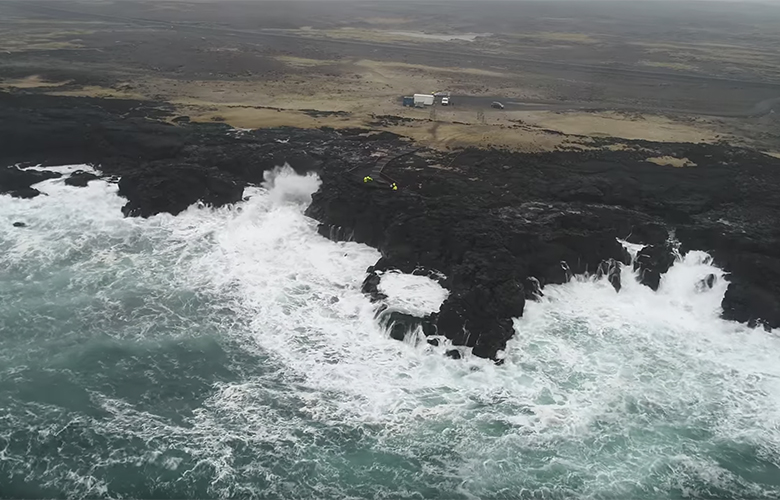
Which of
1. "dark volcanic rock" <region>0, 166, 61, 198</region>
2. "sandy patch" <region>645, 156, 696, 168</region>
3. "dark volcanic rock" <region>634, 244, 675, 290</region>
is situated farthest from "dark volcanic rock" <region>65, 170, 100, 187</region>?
"sandy patch" <region>645, 156, 696, 168</region>

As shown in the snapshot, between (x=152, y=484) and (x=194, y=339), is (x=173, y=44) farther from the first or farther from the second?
(x=152, y=484)

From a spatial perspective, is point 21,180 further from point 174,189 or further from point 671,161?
point 671,161

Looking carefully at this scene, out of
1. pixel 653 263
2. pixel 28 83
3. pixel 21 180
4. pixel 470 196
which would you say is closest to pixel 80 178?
pixel 21 180

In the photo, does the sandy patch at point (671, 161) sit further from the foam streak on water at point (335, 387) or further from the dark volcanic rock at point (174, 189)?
the dark volcanic rock at point (174, 189)

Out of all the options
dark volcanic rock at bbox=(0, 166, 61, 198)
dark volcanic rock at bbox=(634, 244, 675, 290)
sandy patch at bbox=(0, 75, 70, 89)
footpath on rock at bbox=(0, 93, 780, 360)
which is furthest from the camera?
sandy patch at bbox=(0, 75, 70, 89)

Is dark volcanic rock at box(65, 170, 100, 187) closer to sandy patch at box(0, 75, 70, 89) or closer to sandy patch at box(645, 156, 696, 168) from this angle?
sandy patch at box(0, 75, 70, 89)
